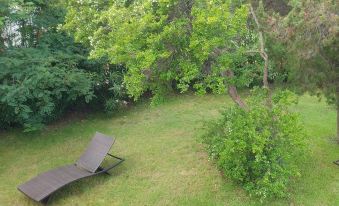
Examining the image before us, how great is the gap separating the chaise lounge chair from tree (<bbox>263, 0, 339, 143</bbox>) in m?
3.85

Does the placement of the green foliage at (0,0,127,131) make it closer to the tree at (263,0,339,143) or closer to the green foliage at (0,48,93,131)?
the green foliage at (0,48,93,131)

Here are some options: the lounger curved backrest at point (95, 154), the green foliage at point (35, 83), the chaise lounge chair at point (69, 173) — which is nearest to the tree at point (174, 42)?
the lounger curved backrest at point (95, 154)

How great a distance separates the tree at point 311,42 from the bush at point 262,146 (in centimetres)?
57

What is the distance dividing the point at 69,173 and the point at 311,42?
4.88 metres

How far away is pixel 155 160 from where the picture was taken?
8883 mm

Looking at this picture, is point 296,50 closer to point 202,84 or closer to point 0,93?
point 202,84

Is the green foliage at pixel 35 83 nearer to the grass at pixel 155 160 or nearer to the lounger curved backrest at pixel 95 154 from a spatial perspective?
the grass at pixel 155 160

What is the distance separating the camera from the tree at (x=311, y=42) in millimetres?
6925

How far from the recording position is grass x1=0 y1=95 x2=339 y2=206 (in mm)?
7441

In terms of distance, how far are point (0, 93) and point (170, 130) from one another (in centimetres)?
402

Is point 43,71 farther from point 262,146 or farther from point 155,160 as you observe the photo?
point 262,146

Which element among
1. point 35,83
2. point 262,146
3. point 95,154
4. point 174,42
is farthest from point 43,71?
point 262,146

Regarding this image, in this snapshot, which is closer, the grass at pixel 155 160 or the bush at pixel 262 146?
the bush at pixel 262 146

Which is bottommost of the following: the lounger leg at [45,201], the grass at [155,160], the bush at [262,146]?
the lounger leg at [45,201]
